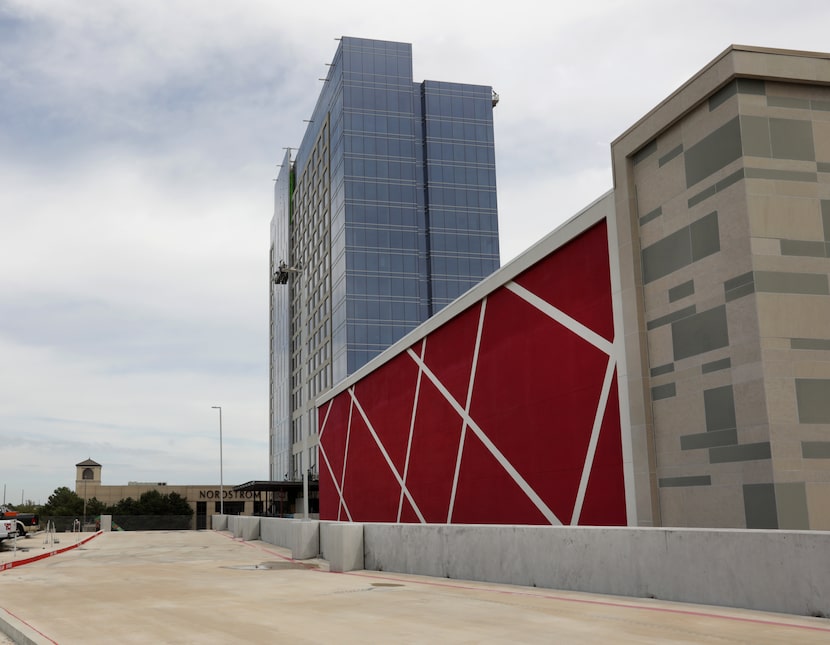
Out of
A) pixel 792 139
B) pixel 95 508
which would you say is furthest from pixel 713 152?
pixel 95 508

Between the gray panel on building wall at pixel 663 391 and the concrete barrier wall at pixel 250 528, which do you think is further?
the concrete barrier wall at pixel 250 528

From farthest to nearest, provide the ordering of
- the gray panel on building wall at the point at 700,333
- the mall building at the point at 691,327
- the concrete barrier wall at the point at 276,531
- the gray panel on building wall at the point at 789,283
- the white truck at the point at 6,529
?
the concrete barrier wall at the point at 276,531 → the white truck at the point at 6,529 → the gray panel on building wall at the point at 700,333 → the gray panel on building wall at the point at 789,283 → the mall building at the point at 691,327

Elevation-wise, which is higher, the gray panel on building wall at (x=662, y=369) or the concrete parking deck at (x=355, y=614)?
the gray panel on building wall at (x=662, y=369)

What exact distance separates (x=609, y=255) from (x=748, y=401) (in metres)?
5.01

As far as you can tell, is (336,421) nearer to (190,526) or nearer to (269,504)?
(190,526)

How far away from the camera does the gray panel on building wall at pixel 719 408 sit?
1483 cm

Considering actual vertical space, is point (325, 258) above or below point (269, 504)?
above

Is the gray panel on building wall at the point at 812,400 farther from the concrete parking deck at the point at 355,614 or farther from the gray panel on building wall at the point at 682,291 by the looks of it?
the concrete parking deck at the point at 355,614

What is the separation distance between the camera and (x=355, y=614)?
38.7 ft

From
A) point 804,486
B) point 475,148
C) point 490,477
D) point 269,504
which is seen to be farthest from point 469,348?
point 269,504

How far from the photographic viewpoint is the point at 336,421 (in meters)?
45.5

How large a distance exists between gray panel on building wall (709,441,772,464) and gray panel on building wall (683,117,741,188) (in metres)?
5.23

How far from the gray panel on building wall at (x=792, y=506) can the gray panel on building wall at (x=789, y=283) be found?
135 inches

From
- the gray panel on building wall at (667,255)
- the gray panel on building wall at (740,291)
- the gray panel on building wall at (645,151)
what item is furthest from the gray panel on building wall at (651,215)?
the gray panel on building wall at (740,291)
